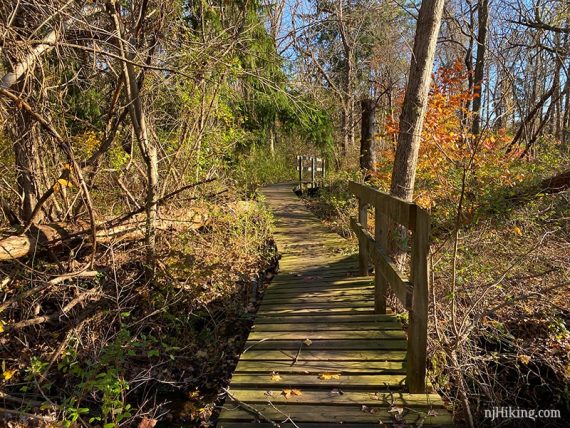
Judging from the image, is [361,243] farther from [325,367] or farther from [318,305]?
[325,367]

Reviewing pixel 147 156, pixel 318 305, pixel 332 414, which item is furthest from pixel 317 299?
pixel 147 156

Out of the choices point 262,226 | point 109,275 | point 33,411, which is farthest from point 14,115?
point 262,226

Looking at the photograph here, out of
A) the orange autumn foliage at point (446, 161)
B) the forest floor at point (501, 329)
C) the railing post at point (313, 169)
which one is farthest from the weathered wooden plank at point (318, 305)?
the railing post at point (313, 169)

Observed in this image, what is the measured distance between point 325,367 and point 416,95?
4.28 metres

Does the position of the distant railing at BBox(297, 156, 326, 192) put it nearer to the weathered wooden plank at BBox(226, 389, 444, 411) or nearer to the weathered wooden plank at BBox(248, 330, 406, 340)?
the weathered wooden plank at BBox(248, 330, 406, 340)

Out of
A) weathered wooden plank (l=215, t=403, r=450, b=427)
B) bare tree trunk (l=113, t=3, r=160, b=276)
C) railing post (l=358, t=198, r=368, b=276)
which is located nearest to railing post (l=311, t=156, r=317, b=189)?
railing post (l=358, t=198, r=368, b=276)

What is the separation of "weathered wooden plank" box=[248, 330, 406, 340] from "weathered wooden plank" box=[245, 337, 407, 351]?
0.06m

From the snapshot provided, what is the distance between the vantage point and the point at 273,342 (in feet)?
13.5

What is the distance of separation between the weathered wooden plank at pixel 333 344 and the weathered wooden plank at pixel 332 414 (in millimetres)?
858

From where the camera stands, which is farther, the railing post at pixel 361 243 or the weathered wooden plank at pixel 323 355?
the railing post at pixel 361 243

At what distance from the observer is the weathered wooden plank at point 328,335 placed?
4004 mm

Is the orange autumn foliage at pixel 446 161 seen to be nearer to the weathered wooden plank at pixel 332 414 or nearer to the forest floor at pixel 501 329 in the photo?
the forest floor at pixel 501 329

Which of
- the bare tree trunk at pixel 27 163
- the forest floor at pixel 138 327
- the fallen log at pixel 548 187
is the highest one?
the bare tree trunk at pixel 27 163

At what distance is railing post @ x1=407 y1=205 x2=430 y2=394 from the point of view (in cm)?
284
